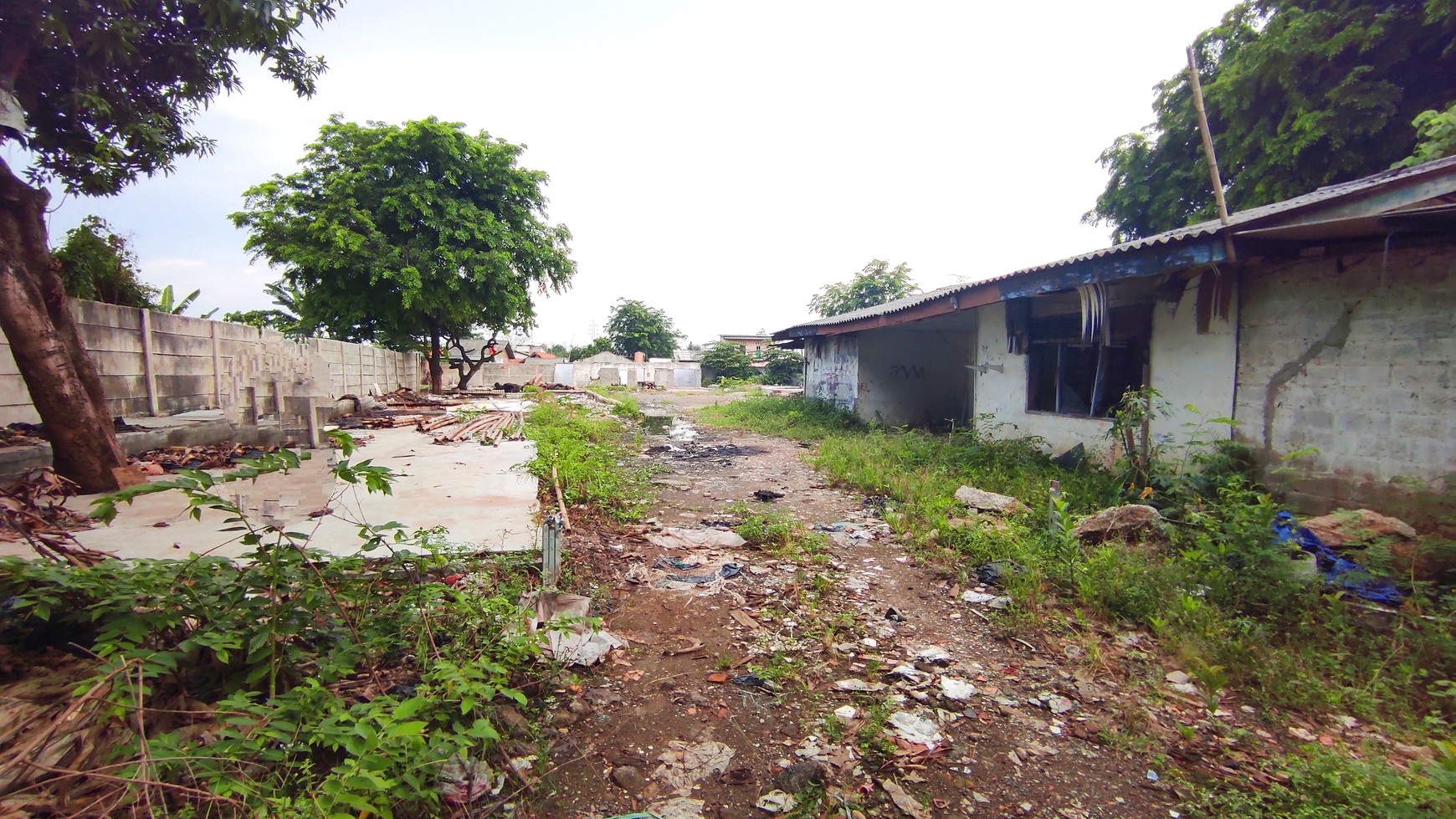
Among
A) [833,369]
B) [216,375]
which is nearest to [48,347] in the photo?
[216,375]

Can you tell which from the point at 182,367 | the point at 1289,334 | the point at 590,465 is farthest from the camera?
the point at 182,367

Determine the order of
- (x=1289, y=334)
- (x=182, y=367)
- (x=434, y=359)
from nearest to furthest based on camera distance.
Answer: (x=1289, y=334), (x=182, y=367), (x=434, y=359)

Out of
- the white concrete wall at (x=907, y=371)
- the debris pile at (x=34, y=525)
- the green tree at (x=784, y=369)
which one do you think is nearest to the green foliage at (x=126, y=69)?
→ the debris pile at (x=34, y=525)

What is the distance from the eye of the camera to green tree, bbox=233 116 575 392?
47.7 ft

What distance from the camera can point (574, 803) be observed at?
2.05 m

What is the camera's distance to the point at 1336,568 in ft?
11.7

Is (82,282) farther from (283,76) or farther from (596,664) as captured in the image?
(596,664)

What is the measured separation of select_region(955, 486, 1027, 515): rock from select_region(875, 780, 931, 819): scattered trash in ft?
11.8

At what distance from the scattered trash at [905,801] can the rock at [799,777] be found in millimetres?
230

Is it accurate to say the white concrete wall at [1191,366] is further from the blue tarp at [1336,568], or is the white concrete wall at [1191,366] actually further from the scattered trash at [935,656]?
the scattered trash at [935,656]

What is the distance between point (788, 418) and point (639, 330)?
3044 centimetres

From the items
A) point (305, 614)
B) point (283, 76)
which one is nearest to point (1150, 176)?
point (283, 76)

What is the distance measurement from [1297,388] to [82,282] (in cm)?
1359

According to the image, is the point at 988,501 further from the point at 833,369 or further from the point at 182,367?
the point at 182,367
